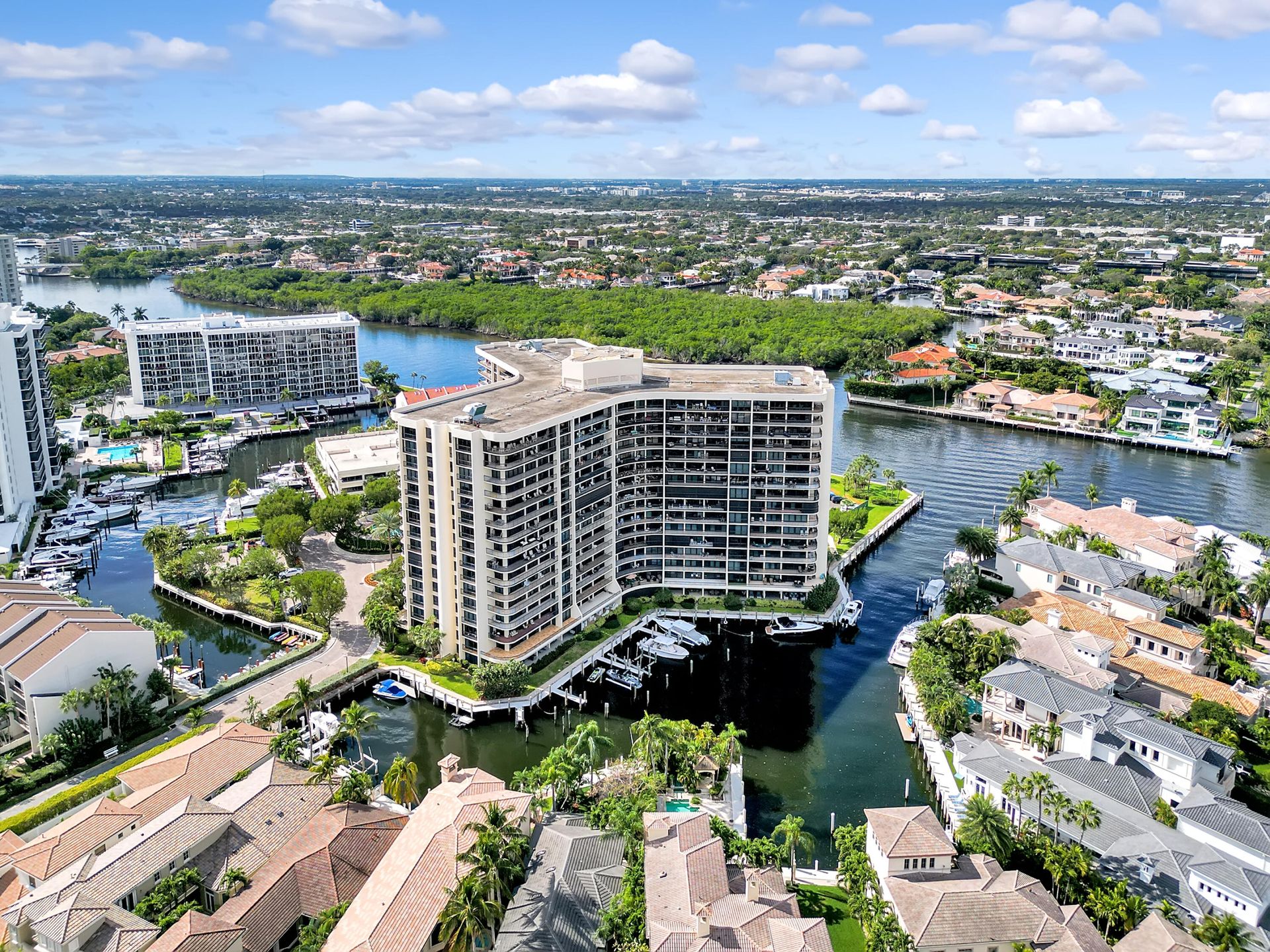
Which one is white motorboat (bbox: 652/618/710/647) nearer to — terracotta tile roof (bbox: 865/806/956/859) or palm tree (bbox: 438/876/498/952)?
terracotta tile roof (bbox: 865/806/956/859)

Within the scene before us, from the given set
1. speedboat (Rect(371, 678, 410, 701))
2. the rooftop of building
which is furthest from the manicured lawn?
the rooftop of building

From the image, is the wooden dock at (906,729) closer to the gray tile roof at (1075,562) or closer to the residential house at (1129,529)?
the gray tile roof at (1075,562)

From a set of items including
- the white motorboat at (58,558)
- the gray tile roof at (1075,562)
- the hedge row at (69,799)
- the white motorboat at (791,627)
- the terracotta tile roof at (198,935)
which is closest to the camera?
the terracotta tile roof at (198,935)

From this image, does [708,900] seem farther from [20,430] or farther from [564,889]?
[20,430]

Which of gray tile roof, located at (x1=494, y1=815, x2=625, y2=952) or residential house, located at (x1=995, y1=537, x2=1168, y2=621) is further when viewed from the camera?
residential house, located at (x1=995, y1=537, x2=1168, y2=621)

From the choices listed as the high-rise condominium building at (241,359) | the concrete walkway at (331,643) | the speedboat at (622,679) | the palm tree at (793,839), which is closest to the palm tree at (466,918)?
the palm tree at (793,839)

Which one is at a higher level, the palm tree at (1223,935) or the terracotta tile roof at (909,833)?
the terracotta tile roof at (909,833)

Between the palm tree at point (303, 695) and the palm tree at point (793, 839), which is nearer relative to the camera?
the palm tree at point (793, 839)
